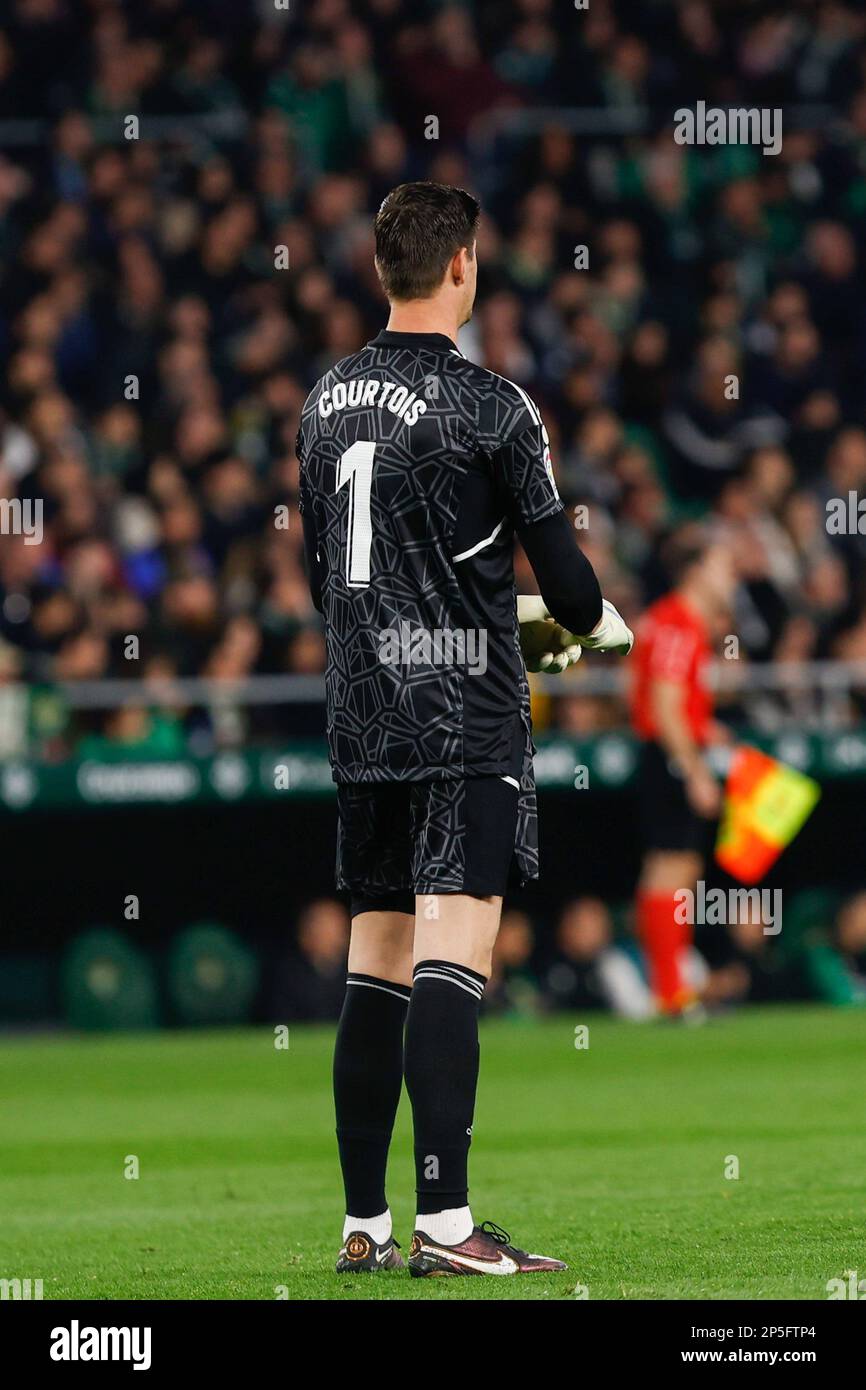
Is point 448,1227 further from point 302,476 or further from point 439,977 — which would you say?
point 302,476

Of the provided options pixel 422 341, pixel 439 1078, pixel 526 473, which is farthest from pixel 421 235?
pixel 439 1078

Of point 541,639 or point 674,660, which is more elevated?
point 674,660

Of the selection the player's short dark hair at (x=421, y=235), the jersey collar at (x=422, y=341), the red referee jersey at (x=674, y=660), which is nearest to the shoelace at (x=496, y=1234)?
the jersey collar at (x=422, y=341)

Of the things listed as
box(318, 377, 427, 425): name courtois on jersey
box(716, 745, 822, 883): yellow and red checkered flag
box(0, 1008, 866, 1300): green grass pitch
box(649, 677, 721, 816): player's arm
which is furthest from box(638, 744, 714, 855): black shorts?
box(318, 377, 427, 425): name courtois on jersey

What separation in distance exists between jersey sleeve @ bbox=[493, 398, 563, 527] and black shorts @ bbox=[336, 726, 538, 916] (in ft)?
1.76

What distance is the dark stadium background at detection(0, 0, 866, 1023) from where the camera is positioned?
13875mm

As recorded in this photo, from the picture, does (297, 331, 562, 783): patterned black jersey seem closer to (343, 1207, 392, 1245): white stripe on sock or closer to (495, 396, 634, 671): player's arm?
(495, 396, 634, 671): player's arm

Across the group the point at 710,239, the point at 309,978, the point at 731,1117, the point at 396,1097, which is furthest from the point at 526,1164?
the point at 710,239

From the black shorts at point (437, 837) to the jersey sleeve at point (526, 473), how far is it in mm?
537

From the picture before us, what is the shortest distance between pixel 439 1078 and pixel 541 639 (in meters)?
1.14

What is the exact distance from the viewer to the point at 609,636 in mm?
5867

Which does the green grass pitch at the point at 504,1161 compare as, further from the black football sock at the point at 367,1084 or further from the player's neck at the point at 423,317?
the player's neck at the point at 423,317

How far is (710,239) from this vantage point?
18.8 metres

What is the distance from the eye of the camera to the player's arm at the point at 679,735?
13109mm
